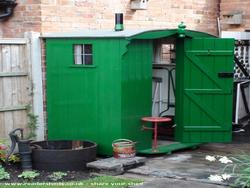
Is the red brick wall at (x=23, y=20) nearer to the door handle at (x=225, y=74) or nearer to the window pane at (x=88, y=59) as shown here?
the window pane at (x=88, y=59)

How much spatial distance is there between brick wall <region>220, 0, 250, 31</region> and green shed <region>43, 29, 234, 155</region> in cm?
333

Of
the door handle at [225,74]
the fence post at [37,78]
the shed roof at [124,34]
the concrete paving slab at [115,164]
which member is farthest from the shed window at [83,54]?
the door handle at [225,74]

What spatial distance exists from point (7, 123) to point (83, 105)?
4.08 ft

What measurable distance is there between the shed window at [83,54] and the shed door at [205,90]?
5.85 ft

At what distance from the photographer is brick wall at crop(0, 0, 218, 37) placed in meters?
8.45

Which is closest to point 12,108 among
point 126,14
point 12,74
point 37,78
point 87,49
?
point 12,74

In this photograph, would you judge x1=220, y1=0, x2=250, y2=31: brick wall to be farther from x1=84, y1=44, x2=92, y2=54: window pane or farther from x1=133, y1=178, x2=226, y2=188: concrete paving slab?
x1=133, y1=178, x2=226, y2=188: concrete paving slab

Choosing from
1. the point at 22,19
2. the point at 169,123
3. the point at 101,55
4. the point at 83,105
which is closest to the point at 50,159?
the point at 83,105

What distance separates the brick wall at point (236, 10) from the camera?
11914mm

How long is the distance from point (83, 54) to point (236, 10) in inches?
206

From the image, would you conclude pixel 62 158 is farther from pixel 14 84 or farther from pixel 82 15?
pixel 82 15

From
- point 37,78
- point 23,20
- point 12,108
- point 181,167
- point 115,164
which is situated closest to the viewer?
point 115,164

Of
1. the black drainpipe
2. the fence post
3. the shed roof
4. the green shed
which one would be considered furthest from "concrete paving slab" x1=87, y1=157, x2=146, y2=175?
the black drainpipe

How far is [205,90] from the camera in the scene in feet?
29.3
